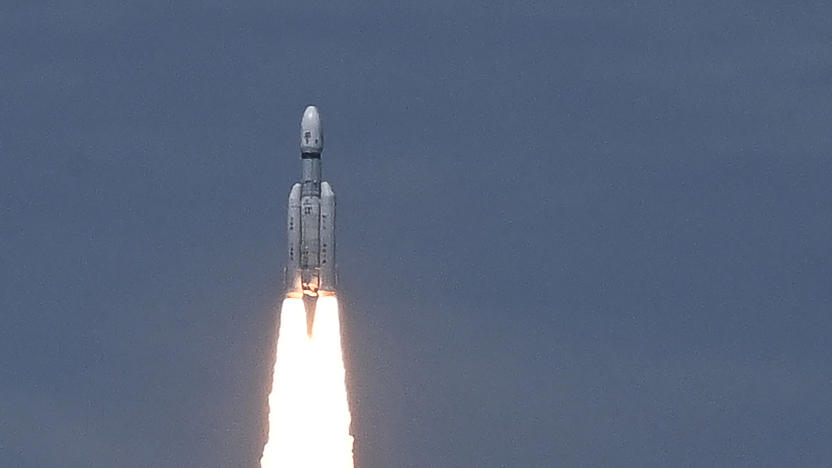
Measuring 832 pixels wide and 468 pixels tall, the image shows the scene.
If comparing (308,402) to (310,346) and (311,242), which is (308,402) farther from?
(311,242)

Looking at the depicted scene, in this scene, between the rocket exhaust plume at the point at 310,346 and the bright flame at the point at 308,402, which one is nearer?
the rocket exhaust plume at the point at 310,346

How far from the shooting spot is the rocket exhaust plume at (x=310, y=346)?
100m

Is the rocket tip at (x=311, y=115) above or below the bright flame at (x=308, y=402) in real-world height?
above

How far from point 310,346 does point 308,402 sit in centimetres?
234

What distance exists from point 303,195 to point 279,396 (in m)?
8.86

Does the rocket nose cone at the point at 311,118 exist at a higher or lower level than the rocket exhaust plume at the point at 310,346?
higher

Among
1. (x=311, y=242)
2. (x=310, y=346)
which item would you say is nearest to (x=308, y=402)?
(x=310, y=346)

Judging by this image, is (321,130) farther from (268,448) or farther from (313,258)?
(268,448)

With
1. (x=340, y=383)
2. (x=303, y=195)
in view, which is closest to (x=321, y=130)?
(x=303, y=195)

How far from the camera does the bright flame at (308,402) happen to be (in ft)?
338

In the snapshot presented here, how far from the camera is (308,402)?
4090 inches

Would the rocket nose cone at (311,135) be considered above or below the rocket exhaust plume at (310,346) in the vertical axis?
above

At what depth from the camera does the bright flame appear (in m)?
103

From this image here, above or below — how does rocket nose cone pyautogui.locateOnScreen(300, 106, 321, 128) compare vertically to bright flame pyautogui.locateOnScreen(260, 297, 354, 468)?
above
